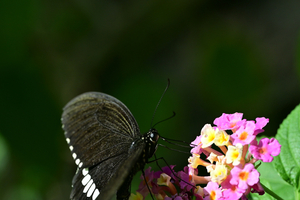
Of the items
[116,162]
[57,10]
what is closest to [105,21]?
[57,10]

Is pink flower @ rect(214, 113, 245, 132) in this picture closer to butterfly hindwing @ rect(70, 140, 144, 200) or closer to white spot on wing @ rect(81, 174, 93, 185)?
butterfly hindwing @ rect(70, 140, 144, 200)

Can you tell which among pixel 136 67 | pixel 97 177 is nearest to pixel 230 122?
pixel 97 177

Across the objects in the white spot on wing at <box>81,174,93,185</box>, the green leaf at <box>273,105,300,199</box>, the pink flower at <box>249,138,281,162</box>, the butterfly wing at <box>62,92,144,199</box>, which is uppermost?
the butterfly wing at <box>62,92,144,199</box>

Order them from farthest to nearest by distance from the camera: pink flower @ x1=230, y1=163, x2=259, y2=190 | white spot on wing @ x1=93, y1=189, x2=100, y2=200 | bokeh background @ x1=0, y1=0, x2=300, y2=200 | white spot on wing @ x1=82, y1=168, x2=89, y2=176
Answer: bokeh background @ x1=0, y1=0, x2=300, y2=200 → white spot on wing @ x1=82, y1=168, x2=89, y2=176 → white spot on wing @ x1=93, y1=189, x2=100, y2=200 → pink flower @ x1=230, y1=163, x2=259, y2=190

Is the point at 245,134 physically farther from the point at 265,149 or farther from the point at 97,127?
the point at 97,127

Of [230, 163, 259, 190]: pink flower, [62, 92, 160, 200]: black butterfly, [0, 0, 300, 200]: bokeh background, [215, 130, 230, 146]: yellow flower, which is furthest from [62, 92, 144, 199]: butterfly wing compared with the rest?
[0, 0, 300, 200]: bokeh background

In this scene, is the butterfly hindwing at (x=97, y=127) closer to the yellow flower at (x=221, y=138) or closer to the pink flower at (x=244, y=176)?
the yellow flower at (x=221, y=138)
